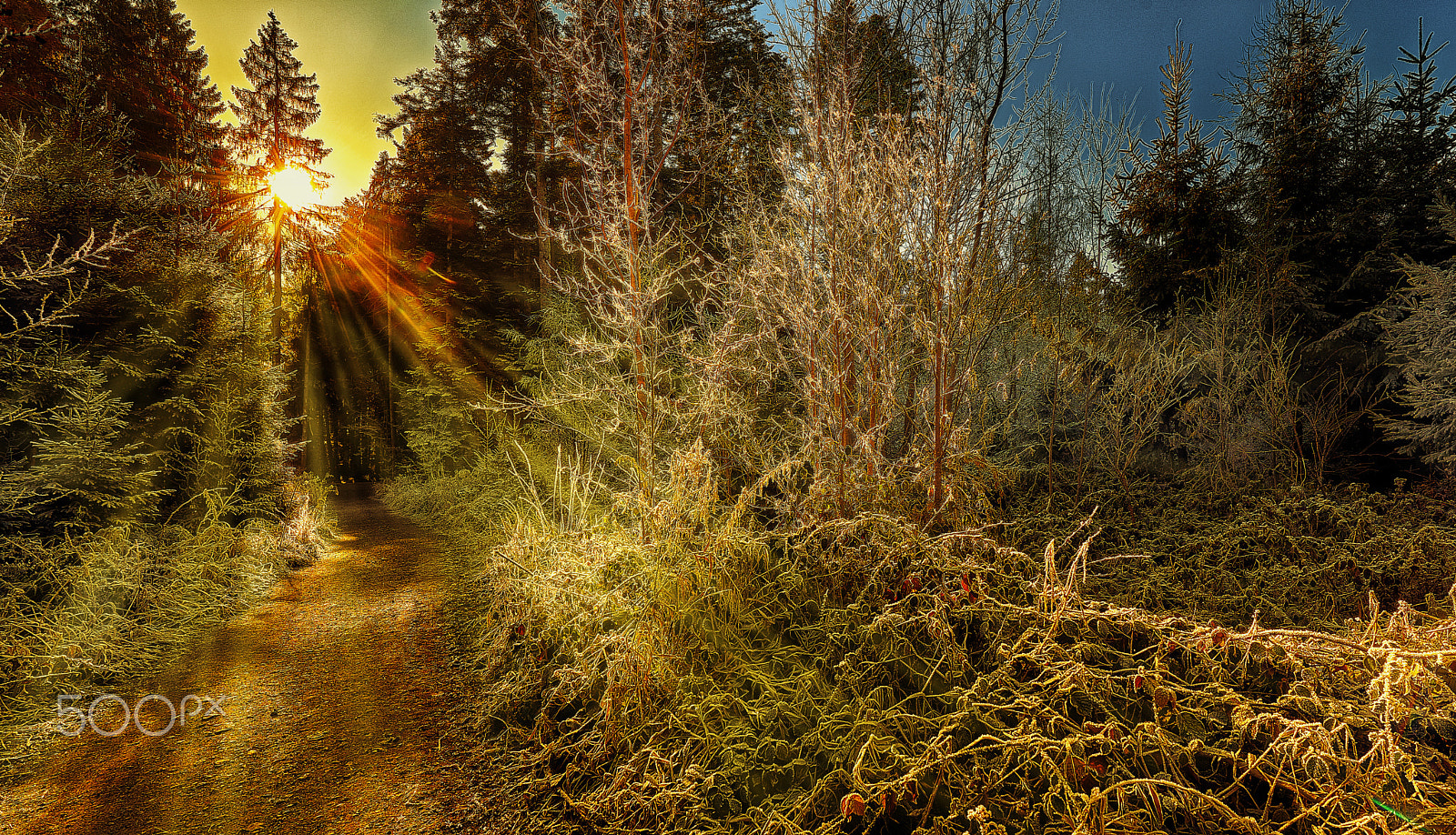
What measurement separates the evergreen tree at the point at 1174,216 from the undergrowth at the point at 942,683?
290 inches

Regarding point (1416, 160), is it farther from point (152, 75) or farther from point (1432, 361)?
point (152, 75)

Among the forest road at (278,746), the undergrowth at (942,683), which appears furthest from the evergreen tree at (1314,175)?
the forest road at (278,746)

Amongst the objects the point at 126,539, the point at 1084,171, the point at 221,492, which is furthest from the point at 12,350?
the point at 1084,171

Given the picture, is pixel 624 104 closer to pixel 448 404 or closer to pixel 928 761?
pixel 928 761

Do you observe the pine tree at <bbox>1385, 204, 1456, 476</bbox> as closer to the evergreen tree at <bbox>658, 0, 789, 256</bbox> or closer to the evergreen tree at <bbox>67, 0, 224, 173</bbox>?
the evergreen tree at <bbox>658, 0, 789, 256</bbox>

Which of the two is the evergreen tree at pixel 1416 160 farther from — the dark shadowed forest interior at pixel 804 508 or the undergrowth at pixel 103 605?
the undergrowth at pixel 103 605

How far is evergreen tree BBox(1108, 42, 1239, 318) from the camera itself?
34.3 ft

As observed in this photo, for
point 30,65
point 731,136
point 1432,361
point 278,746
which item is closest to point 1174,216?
point 1432,361

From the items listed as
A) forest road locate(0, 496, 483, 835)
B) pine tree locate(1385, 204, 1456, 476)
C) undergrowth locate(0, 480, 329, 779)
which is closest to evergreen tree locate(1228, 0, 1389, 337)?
pine tree locate(1385, 204, 1456, 476)

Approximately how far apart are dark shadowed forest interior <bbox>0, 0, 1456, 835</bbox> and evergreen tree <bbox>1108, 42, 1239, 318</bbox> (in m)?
0.10

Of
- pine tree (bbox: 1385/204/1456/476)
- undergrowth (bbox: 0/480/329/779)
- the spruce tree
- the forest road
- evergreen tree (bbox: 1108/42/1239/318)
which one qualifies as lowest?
the forest road

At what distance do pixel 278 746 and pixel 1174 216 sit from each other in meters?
14.8

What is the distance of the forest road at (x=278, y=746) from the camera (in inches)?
112

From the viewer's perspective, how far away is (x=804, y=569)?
4.09 metres
